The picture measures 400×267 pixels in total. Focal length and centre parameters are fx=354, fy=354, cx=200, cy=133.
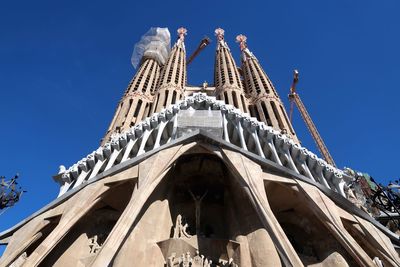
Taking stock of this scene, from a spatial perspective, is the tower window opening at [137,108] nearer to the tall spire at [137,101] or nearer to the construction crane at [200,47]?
the tall spire at [137,101]

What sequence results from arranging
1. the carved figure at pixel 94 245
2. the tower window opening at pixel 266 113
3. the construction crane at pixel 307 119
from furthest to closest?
the construction crane at pixel 307 119
the tower window opening at pixel 266 113
the carved figure at pixel 94 245

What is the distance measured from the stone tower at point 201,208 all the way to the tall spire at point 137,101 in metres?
7.12

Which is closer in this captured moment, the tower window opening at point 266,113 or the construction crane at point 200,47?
the tower window opening at point 266,113

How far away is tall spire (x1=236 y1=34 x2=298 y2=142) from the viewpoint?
2187cm

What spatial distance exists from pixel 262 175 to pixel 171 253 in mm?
3687

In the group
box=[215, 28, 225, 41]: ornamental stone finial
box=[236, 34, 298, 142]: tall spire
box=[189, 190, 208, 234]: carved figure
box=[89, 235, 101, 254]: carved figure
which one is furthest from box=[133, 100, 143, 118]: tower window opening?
box=[215, 28, 225, 41]: ornamental stone finial

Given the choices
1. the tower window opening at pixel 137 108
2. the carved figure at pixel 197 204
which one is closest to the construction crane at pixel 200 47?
the tower window opening at pixel 137 108

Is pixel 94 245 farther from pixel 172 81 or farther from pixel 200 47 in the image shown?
pixel 200 47

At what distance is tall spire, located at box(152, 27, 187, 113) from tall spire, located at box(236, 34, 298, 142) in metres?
5.32

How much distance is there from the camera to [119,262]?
9844mm

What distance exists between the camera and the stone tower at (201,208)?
9.93 m

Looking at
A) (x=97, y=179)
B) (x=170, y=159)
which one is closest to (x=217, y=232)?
(x=170, y=159)

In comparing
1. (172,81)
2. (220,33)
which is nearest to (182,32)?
(220,33)

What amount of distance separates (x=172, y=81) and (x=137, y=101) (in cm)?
347
